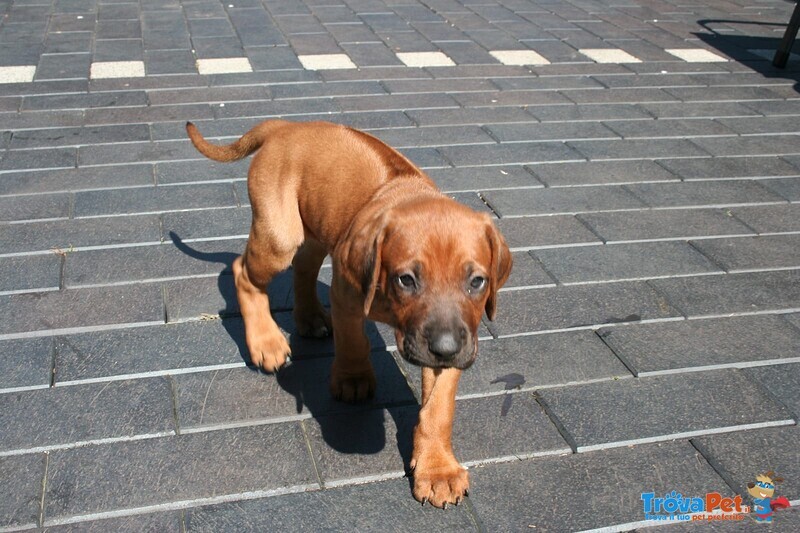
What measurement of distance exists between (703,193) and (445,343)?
3.65 meters

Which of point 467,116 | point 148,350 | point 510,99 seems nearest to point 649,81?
point 510,99

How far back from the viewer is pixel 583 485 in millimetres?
2906

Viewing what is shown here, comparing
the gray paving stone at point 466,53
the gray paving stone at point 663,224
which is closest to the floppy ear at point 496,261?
the gray paving stone at point 663,224

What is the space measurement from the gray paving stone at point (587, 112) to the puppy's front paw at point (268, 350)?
3998 millimetres

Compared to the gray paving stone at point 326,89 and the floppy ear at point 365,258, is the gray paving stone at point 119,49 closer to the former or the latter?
the gray paving stone at point 326,89

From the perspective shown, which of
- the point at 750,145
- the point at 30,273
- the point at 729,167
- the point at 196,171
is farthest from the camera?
the point at 750,145

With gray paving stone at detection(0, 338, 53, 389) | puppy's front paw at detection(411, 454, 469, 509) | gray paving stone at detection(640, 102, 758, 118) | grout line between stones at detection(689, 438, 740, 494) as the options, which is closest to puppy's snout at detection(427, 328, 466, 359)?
puppy's front paw at detection(411, 454, 469, 509)

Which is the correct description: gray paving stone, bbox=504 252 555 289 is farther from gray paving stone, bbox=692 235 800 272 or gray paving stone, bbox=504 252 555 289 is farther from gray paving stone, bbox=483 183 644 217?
gray paving stone, bbox=692 235 800 272

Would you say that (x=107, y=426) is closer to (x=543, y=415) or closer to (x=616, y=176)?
(x=543, y=415)

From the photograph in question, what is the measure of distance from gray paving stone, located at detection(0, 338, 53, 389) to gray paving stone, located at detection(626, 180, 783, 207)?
148 inches

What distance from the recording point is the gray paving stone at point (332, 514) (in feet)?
8.80

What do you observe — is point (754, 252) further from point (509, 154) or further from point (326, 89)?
point (326, 89)

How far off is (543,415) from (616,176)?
2890mm

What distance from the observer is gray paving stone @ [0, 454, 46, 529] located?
2658 millimetres
